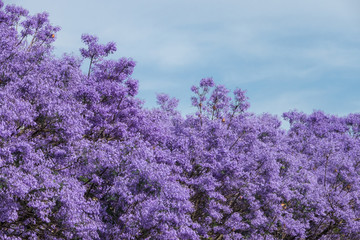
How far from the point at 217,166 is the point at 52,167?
7825mm

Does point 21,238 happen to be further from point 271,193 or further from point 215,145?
point 271,193

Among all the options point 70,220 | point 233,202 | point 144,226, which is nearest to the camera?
point 70,220

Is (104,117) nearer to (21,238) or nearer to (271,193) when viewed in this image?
(21,238)

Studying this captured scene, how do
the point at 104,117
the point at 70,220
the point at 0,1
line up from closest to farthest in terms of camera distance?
the point at 70,220 → the point at 104,117 → the point at 0,1

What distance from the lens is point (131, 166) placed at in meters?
14.0

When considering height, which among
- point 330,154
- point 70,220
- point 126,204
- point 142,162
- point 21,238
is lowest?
point 21,238

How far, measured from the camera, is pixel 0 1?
102 ft

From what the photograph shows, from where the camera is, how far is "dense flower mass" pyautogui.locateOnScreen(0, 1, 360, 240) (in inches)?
504

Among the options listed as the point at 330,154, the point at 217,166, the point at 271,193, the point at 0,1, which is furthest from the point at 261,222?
the point at 0,1

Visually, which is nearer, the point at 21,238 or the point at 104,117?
the point at 21,238

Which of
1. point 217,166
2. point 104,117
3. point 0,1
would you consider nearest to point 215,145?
point 217,166

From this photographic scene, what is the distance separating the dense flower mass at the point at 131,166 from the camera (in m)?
12.8

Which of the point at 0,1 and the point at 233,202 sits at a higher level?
the point at 0,1

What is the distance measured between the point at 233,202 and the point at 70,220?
1083 cm
